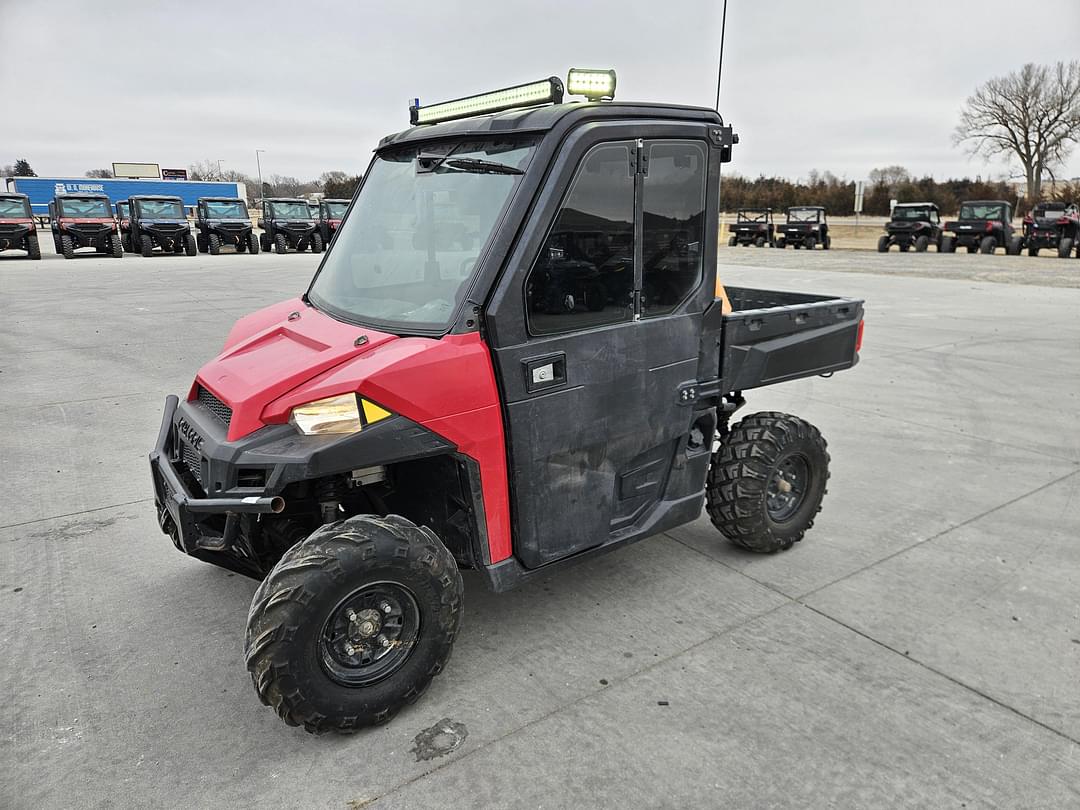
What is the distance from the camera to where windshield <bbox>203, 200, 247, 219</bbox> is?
28.3 metres

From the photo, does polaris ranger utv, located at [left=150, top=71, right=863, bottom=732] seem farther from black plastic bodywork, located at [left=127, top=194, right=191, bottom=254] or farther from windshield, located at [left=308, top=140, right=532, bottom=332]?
black plastic bodywork, located at [left=127, top=194, right=191, bottom=254]

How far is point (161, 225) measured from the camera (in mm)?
26625

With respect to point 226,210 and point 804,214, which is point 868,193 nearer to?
point 804,214

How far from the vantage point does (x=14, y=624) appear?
11.3 ft

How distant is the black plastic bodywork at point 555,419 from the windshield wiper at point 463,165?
102 millimetres

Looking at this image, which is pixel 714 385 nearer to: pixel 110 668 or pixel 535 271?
pixel 535 271

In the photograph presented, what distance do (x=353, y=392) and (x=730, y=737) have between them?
175 centimetres

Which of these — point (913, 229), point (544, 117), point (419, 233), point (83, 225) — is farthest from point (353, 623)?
point (913, 229)

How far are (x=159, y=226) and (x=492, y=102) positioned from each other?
1061 inches

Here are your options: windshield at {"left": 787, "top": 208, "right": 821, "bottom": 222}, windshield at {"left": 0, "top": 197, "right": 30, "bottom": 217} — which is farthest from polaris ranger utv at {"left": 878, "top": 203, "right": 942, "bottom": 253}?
windshield at {"left": 0, "top": 197, "right": 30, "bottom": 217}

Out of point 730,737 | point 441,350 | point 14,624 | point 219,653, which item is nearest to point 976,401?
point 730,737

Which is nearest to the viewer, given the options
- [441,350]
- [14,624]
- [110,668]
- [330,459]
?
[330,459]

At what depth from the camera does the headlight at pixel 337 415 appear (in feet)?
8.61

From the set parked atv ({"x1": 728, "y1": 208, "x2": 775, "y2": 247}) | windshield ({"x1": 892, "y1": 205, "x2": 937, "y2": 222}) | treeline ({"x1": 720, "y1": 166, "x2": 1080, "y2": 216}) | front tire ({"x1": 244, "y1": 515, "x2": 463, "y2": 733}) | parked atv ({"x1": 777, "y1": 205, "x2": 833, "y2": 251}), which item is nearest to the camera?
front tire ({"x1": 244, "y1": 515, "x2": 463, "y2": 733})
